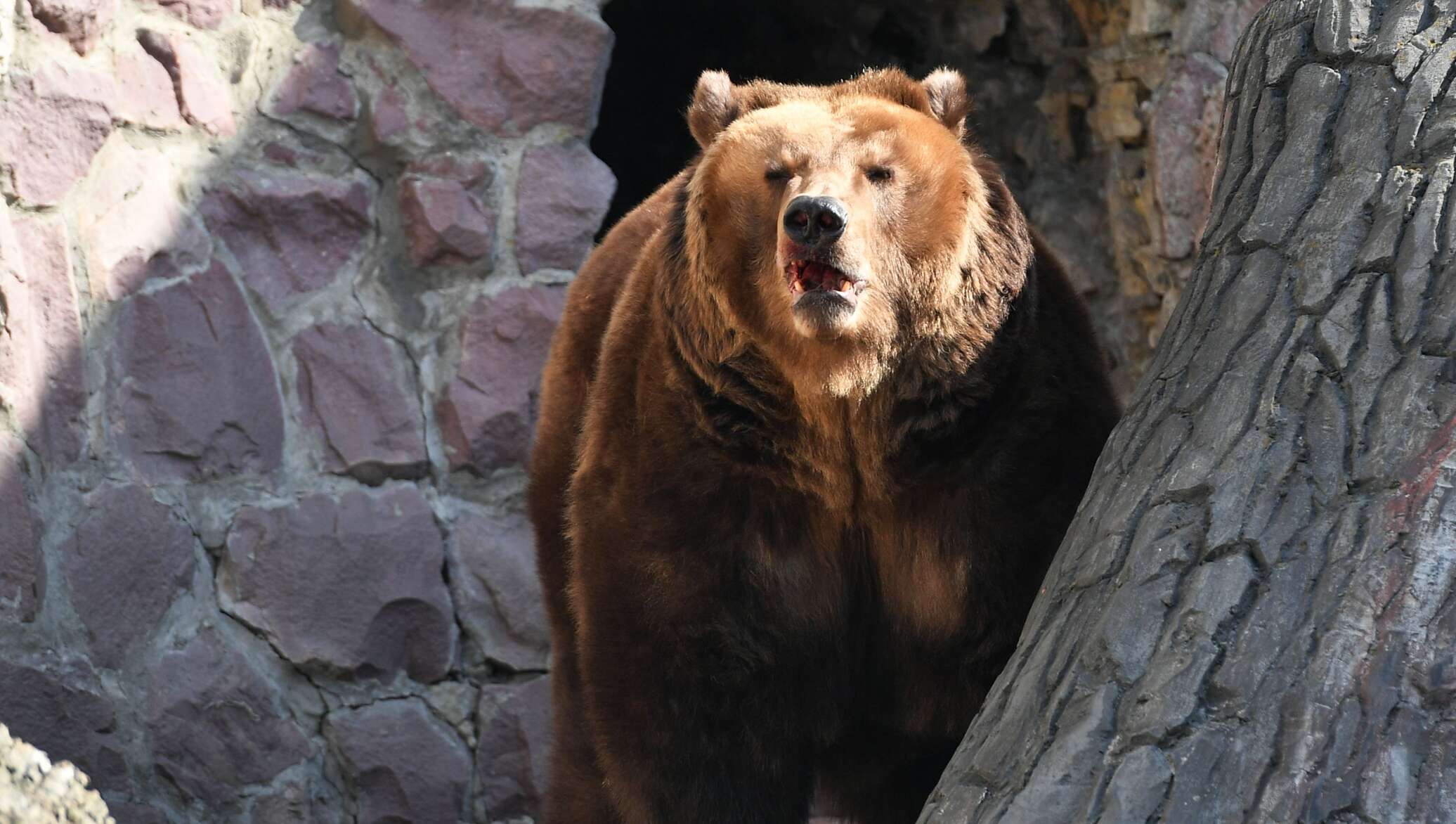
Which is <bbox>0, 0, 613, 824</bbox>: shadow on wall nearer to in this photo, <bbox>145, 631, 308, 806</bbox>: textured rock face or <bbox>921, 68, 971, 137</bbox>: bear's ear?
<bbox>145, 631, 308, 806</bbox>: textured rock face

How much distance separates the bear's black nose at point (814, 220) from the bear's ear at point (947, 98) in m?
0.46

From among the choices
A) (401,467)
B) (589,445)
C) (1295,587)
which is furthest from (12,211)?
(1295,587)

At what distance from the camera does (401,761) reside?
420cm

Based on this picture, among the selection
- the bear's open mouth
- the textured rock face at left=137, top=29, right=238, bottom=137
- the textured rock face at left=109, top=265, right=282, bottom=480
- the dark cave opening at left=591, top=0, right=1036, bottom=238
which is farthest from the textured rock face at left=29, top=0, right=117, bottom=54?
the dark cave opening at left=591, top=0, right=1036, bottom=238

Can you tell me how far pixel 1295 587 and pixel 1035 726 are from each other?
0.40 metres

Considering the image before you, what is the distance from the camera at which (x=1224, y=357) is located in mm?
2406

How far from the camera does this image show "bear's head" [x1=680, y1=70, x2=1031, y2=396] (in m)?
2.82

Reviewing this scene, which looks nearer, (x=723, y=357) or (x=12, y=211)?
(x=723, y=357)

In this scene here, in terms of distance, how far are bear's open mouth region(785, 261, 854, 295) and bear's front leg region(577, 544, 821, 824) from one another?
518 mm

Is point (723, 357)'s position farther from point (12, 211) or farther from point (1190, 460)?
point (12, 211)

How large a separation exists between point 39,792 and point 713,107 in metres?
1.72

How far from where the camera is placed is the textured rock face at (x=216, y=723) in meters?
3.87

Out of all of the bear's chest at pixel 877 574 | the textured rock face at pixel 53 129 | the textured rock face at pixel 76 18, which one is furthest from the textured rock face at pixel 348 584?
the bear's chest at pixel 877 574

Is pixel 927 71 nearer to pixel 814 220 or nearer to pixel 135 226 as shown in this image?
pixel 135 226
